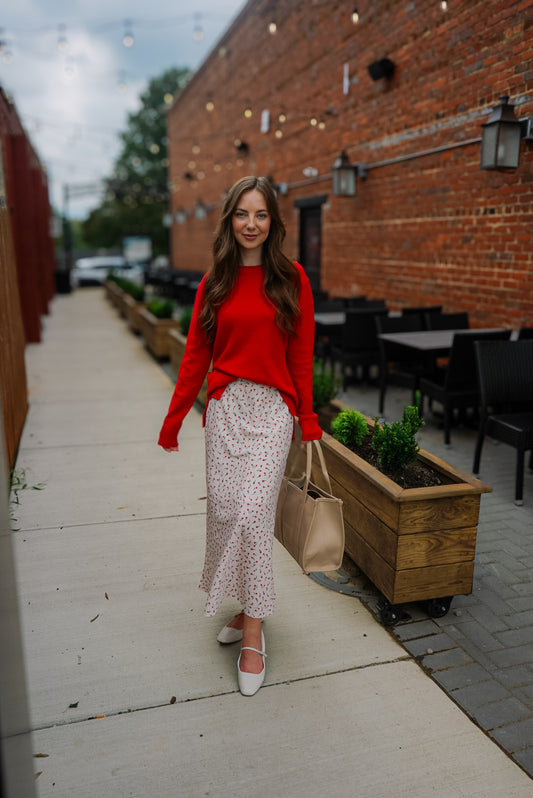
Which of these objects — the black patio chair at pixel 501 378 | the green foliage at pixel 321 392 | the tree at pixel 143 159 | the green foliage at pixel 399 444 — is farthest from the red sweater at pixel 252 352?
the tree at pixel 143 159

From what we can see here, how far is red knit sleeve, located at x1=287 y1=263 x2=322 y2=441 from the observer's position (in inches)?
92.7

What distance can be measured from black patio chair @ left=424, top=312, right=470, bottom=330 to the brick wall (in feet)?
1.02

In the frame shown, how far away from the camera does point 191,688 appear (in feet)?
7.89

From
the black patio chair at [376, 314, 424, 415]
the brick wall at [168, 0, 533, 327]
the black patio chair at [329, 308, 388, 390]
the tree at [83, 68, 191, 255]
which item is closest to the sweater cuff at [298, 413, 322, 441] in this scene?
the black patio chair at [376, 314, 424, 415]

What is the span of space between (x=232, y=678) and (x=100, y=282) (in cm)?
3040

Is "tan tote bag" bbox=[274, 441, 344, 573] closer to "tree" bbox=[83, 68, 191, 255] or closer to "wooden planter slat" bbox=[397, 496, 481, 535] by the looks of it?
"wooden planter slat" bbox=[397, 496, 481, 535]

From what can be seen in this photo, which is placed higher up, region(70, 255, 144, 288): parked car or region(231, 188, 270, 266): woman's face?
region(231, 188, 270, 266): woman's face

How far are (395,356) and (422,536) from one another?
4.18 meters

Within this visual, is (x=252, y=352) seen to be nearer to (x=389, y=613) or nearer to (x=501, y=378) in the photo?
(x=389, y=613)

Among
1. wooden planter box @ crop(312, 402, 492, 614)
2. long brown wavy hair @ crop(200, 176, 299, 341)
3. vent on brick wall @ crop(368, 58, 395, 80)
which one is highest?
vent on brick wall @ crop(368, 58, 395, 80)

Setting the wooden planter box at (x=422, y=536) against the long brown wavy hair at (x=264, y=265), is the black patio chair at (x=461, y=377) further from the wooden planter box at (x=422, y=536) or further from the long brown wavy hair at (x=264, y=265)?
the long brown wavy hair at (x=264, y=265)

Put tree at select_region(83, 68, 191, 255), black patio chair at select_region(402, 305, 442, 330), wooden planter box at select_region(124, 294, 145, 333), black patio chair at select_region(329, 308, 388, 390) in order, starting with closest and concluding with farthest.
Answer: black patio chair at select_region(329, 308, 388, 390) → black patio chair at select_region(402, 305, 442, 330) → wooden planter box at select_region(124, 294, 145, 333) → tree at select_region(83, 68, 191, 255)

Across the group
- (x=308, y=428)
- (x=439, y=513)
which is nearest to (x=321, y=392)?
(x=439, y=513)

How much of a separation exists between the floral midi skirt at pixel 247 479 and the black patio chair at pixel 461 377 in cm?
322
